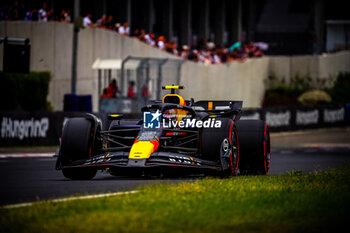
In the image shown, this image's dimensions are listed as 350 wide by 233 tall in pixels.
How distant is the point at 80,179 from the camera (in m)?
13.5

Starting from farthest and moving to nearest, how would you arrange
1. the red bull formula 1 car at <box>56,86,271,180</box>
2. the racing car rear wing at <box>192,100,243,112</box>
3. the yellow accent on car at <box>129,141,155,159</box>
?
1. the racing car rear wing at <box>192,100,243,112</box>
2. the red bull formula 1 car at <box>56,86,271,180</box>
3. the yellow accent on car at <box>129,141,155,159</box>

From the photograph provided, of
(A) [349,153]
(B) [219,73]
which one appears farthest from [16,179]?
(B) [219,73]

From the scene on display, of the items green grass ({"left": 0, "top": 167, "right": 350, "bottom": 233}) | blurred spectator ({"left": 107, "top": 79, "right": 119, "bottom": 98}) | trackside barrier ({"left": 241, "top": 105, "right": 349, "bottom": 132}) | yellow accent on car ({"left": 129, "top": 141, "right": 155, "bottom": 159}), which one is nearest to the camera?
green grass ({"left": 0, "top": 167, "right": 350, "bottom": 233})

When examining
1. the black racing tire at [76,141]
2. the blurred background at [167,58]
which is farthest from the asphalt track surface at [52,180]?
the blurred background at [167,58]

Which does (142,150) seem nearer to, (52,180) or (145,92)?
(52,180)

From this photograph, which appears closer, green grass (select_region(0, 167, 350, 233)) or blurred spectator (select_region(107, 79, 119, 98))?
green grass (select_region(0, 167, 350, 233))

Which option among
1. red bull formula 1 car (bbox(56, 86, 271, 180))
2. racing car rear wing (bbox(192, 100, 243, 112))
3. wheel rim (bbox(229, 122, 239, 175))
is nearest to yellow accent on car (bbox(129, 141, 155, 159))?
red bull formula 1 car (bbox(56, 86, 271, 180))

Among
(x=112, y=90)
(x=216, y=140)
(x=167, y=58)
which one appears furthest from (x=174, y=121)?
(x=167, y=58)

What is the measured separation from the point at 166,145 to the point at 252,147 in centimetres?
155

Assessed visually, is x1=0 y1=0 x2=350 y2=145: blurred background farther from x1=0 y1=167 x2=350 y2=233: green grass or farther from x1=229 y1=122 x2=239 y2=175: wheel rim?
x1=0 y1=167 x2=350 y2=233: green grass

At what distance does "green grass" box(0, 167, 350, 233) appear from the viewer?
24.8ft

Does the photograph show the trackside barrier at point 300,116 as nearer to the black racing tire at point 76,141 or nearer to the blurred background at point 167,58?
the blurred background at point 167,58

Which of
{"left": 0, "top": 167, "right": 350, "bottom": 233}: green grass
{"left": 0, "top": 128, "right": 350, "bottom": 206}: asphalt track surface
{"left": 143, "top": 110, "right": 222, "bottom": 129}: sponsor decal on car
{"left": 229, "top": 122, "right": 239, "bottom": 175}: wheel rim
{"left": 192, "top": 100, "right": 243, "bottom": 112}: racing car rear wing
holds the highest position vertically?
{"left": 192, "top": 100, "right": 243, "bottom": 112}: racing car rear wing

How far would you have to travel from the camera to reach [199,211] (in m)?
8.49
